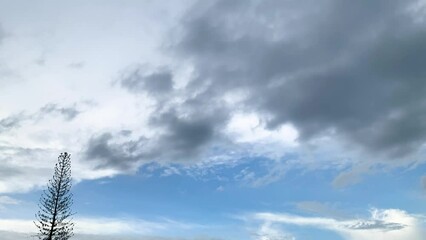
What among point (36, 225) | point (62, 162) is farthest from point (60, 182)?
point (36, 225)

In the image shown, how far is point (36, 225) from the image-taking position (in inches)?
2010

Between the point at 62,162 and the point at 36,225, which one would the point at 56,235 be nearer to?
the point at 36,225

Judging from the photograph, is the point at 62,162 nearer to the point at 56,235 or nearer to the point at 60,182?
the point at 60,182

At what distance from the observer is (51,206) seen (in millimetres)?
51219

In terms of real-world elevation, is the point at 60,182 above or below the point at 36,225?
above

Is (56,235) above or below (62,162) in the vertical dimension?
below

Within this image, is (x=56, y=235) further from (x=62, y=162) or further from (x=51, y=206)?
(x=62, y=162)

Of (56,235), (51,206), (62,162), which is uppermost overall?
(62,162)

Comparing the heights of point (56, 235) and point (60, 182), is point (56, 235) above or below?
below

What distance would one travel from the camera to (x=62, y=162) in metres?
53.3

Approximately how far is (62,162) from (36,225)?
8388mm

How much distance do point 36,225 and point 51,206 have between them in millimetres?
2989

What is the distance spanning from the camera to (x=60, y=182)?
5256 cm

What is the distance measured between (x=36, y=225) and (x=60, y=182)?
5933 millimetres
